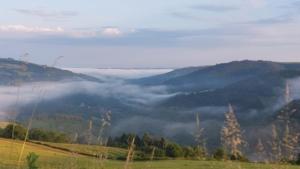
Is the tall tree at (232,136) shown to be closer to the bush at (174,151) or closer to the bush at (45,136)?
the bush at (174,151)

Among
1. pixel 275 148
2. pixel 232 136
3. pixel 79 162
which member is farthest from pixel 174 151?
pixel 232 136

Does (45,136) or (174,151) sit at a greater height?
(45,136)

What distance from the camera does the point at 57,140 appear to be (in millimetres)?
89250

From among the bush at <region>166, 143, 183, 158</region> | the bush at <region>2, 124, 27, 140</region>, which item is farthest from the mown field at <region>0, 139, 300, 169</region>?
the bush at <region>166, 143, 183, 158</region>

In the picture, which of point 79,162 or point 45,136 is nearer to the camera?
point 79,162

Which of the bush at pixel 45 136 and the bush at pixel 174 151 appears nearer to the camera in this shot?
the bush at pixel 174 151

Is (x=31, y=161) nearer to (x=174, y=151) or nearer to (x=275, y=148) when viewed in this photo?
(x=275, y=148)

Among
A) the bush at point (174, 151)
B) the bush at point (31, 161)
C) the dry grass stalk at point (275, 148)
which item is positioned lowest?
the bush at point (174, 151)

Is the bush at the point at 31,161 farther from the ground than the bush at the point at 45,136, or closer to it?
closer to it

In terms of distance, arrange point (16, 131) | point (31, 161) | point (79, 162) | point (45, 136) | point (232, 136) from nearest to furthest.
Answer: point (31, 161)
point (232, 136)
point (79, 162)
point (16, 131)
point (45, 136)

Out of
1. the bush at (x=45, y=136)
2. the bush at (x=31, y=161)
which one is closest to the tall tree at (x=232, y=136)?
Result: the bush at (x=31, y=161)

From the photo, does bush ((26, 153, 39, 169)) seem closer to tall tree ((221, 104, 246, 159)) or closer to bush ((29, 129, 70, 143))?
tall tree ((221, 104, 246, 159))

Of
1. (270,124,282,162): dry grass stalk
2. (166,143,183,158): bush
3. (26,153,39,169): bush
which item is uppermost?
(270,124,282,162): dry grass stalk

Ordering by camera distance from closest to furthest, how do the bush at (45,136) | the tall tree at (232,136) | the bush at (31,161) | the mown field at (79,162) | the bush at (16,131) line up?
the bush at (31,161)
the tall tree at (232,136)
the bush at (16,131)
the mown field at (79,162)
the bush at (45,136)
